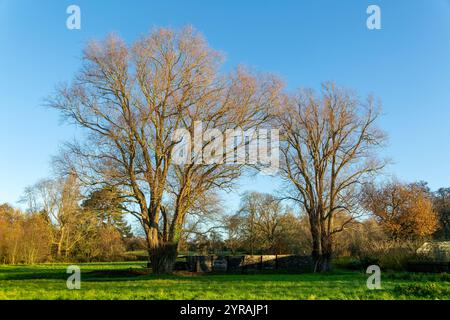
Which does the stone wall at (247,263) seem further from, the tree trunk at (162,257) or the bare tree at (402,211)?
the bare tree at (402,211)

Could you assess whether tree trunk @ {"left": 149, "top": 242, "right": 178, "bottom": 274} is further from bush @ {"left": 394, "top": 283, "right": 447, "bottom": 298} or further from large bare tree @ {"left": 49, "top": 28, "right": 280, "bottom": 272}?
bush @ {"left": 394, "top": 283, "right": 447, "bottom": 298}

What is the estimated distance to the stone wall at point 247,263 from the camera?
26.0 metres

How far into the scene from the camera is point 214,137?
22.7 m

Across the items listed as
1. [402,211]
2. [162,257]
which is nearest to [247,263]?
[162,257]

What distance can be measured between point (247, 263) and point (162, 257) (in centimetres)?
759

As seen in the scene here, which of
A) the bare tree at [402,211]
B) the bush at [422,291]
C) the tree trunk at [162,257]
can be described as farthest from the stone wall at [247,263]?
the bush at [422,291]

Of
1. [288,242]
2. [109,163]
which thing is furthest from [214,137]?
[288,242]

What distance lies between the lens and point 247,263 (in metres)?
27.9

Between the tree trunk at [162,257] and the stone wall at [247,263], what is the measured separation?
3.11 m

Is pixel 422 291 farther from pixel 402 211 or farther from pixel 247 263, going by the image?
pixel 402 211

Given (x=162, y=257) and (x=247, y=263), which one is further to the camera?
(x=247, y=263)

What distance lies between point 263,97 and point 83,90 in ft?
33.1
